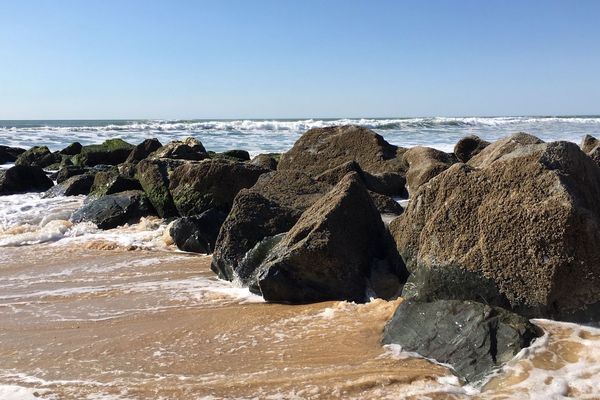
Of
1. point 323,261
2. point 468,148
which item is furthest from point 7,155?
point 323,261

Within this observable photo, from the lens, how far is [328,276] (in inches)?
190

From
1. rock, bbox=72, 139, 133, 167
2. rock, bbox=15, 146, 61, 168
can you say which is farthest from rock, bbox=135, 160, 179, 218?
rock, bbox=15, 146, 61, 168

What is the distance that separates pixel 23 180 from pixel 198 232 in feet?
26.9

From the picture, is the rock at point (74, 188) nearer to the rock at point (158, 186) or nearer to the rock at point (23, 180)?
the rock at point (23, 180)

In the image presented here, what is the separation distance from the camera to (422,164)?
9148mm

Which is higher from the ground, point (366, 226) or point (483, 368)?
point (366, 226)

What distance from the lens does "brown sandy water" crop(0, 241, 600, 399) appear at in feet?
10.6

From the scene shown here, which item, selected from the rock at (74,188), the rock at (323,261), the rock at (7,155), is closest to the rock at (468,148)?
the rock at (323,261)

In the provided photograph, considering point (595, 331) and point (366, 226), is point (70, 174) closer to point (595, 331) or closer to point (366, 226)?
point (366, 226)

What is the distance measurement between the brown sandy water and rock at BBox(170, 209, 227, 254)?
1.30 meters

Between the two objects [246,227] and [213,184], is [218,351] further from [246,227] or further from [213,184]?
[213,184]

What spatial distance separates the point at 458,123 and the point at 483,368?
42902mm

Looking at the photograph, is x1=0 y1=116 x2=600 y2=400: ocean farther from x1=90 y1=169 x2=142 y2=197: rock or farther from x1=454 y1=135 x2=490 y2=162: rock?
x1=454 y1=135 x2=490 y2=162: rock

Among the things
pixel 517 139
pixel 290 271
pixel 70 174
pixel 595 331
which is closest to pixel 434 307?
pixel 595 331
